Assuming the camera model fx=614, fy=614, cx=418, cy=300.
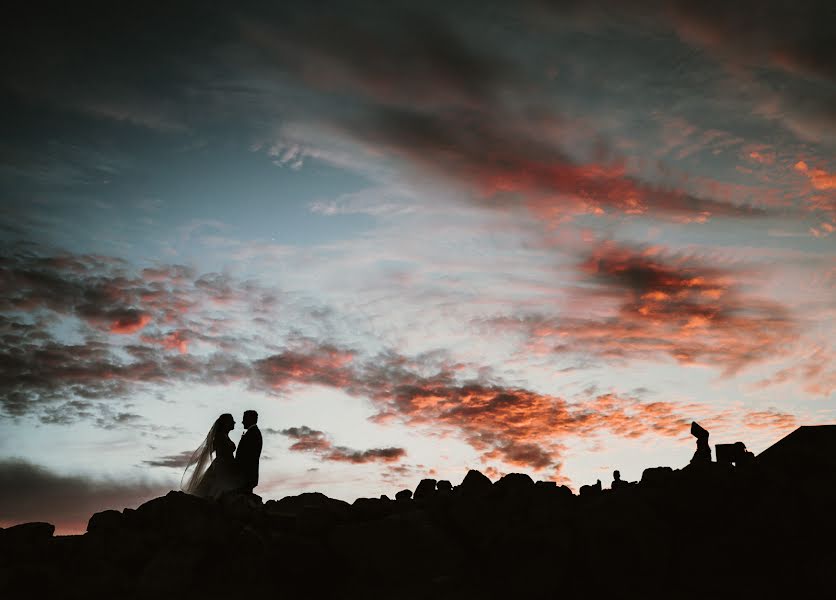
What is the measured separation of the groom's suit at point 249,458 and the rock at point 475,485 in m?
5.51

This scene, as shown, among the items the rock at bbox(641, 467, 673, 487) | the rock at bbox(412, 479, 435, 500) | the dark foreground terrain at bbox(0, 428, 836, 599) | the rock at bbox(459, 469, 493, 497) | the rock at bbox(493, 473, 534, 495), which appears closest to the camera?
the dark foreground terrain at bbox(0, 428, 836, 599)

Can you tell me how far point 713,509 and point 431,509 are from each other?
4.74m

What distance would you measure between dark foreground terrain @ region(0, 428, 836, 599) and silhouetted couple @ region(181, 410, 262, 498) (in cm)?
300

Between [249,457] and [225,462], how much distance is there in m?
0.56

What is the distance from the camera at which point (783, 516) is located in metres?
9.21

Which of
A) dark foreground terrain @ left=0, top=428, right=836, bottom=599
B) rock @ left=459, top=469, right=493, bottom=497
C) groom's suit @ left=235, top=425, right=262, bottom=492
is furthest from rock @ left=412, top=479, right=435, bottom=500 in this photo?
groom's suit @ left=235, top=425, right=262, bottom=492

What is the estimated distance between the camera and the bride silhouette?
14.4m

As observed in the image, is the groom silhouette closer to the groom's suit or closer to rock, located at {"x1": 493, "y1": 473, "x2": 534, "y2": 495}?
the groom's suit

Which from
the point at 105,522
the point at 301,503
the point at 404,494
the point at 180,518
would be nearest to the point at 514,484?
the point at 404,494

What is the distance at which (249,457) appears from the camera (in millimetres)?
14836

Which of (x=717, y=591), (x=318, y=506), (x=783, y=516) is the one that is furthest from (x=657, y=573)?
(x=318, y=506)

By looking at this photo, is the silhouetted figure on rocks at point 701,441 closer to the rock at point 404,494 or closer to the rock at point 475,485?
the rock at point 475,485

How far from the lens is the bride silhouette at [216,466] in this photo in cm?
1436

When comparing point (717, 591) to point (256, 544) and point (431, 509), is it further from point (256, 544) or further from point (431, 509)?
point (256, 544)
